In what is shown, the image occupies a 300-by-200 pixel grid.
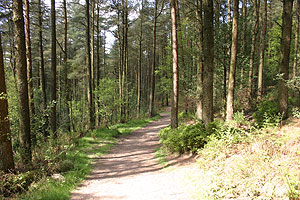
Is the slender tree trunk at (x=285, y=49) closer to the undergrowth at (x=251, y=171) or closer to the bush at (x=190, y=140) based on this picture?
the bush at (x=190, y=140)

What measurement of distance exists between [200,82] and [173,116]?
3125mm

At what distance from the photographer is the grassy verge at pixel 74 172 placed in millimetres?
4695

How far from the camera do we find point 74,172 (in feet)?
20.6

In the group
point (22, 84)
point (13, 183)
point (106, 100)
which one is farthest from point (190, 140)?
point (106, 100)

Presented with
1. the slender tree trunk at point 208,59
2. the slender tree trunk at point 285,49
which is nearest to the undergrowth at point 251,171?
the slender tree trunk at point 208,59

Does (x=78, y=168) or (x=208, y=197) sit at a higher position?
(x=208, y=197)

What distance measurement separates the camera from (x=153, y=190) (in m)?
4.93

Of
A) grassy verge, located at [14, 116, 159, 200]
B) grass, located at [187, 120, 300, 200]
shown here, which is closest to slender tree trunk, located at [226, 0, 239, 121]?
grass, located at [187, 120, 300, 200]

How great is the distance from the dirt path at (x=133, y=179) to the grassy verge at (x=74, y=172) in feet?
0.88

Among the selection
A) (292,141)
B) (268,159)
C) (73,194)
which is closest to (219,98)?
(292,141)

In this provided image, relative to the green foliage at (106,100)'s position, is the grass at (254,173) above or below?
below

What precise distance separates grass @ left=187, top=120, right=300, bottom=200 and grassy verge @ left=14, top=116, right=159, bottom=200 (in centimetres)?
330

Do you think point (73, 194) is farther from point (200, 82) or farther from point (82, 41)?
point (82, 41)

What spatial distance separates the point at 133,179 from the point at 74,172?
76.1 inches
